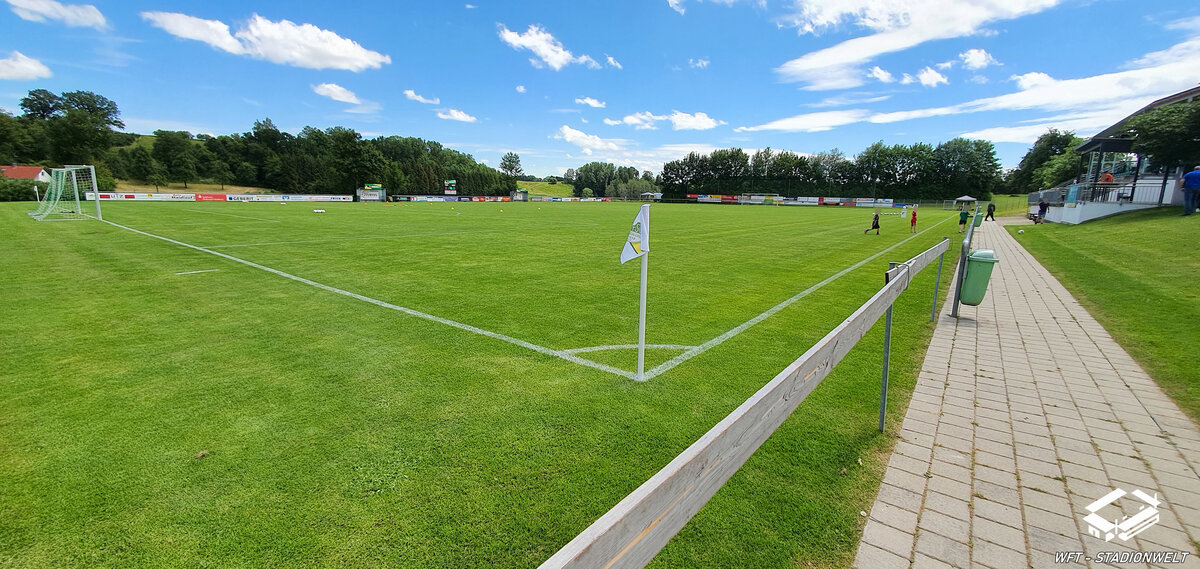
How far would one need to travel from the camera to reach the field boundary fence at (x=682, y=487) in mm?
1108

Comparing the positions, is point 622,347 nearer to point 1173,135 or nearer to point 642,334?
point 642,334

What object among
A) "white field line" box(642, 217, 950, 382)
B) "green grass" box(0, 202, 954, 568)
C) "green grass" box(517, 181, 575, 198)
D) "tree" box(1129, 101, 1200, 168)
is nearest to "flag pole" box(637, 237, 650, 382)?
"white field line" box(642, 217, 950, 382)

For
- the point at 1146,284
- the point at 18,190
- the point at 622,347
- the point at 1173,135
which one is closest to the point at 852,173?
the point at 1173,135

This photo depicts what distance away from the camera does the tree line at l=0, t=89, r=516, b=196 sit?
6869cm

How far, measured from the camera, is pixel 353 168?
76562mm

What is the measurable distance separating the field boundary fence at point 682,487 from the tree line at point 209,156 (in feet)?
263

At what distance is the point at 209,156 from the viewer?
88.3 meters

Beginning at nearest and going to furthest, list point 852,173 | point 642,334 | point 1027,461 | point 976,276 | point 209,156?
point 1027,461, point 642,334, point 976,276, point 209,156, point 852,173

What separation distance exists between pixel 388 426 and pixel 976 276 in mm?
8253

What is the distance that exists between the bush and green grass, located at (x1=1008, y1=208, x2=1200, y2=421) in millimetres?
69378

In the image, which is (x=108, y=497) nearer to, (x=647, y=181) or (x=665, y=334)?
(x=665, y=334)

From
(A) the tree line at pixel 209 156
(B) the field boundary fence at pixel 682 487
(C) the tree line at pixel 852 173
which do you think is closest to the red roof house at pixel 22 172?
(A) the tree line at pixel 209 156

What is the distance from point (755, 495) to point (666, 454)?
0.65 meters

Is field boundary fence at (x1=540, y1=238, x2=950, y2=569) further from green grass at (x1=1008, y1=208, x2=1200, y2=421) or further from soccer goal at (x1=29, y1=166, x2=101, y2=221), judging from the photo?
soccer goal at (x1=29, y1=166, x2=101, y2=221)
